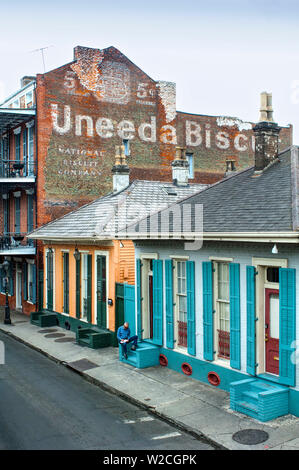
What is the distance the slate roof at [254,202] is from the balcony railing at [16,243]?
11.4 m

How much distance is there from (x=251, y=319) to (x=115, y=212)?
984cm

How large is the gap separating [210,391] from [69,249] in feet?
37.0

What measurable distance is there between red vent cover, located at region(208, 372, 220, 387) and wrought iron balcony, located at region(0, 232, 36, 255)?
14.6 m

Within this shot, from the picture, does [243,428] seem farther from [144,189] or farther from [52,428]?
[144,189]

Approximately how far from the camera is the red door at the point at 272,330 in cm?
1162

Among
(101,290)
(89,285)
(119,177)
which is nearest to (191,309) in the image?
(101,290)

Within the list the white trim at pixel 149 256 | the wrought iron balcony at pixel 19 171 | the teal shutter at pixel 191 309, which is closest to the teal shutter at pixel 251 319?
the teal shutter at pixel 191 309

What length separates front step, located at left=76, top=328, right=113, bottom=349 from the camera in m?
18.5

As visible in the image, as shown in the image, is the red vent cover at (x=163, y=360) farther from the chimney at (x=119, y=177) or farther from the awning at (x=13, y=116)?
the awning at (x=13, y=116)

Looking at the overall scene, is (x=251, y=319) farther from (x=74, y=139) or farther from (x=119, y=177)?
(x=74, y=139)

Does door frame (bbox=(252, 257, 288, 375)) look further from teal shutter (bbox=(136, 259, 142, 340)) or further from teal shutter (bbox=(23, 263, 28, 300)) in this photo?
teal shutter (bbox=(23, 263, 28, 300))

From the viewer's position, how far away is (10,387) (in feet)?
46.0

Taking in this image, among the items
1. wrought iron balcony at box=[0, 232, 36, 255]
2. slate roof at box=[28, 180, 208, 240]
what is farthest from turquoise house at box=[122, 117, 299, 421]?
wrought iron balcony at box=[0, 232, 36, 255]

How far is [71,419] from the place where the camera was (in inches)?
447
